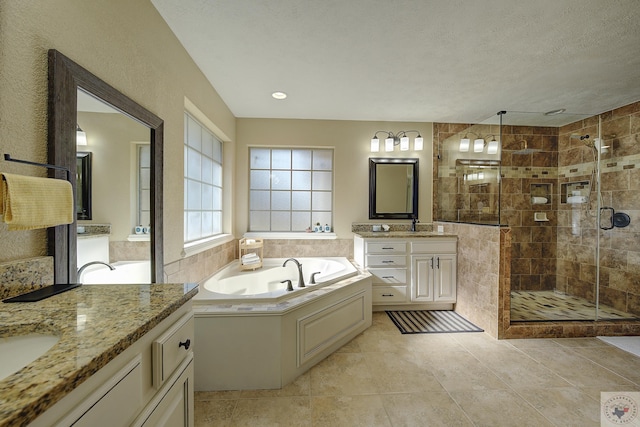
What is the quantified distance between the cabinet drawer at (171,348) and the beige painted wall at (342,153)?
2.48m

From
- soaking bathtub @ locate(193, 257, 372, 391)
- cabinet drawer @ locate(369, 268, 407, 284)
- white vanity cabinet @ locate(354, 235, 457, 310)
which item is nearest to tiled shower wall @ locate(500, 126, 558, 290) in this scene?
white vanity cabinet @ locate(354, 235, 457, 310)

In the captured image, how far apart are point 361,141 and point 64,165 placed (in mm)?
3024

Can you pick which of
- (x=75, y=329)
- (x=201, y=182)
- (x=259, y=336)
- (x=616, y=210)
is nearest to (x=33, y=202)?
(x=75, y=329)

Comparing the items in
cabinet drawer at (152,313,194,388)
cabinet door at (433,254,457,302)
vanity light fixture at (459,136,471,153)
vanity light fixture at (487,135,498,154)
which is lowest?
cabinet door at (433,254,457,302)

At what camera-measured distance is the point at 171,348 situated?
84 cm

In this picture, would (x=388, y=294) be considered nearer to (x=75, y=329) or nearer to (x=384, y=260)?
(x=384, y=260)

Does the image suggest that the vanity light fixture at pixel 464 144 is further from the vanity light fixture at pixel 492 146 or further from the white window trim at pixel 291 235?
the white window trim at pixel 291 235

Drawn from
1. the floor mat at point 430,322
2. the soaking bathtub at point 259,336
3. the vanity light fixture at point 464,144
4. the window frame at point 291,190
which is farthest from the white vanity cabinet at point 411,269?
the vanity light fixture at point 464,144

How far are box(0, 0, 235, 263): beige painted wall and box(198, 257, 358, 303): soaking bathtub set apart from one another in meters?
0.72

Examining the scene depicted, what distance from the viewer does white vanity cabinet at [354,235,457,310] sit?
3006 millimetres

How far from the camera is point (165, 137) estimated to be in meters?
1.73

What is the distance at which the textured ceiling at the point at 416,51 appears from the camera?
5.12 feet

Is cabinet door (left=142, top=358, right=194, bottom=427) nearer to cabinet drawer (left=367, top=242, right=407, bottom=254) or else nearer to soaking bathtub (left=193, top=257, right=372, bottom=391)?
soaking bathtub (left=193, top=257, right=372, bottom=391)

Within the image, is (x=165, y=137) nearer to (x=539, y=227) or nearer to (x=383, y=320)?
(x=383, y=320)
